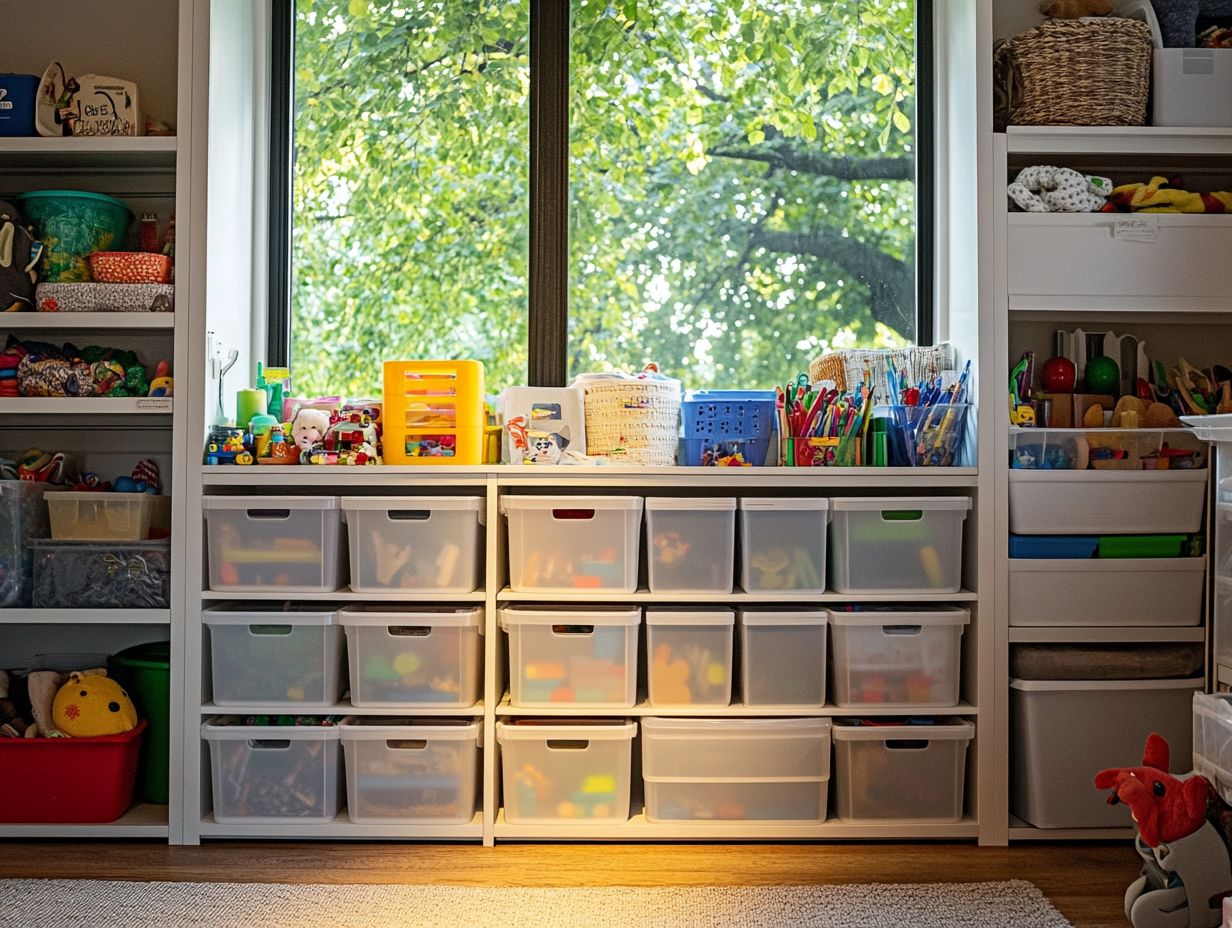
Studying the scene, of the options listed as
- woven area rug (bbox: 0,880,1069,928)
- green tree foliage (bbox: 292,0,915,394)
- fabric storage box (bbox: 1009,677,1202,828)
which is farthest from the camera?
green tree foliage (bbox: 292,0,915,394)

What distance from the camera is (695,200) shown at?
2.97 meters

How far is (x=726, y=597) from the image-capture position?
249cm

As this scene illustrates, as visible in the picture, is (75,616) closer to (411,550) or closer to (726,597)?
(411,550)

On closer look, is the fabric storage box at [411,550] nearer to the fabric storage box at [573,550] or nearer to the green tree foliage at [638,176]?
the fabric storage box at [573,550]

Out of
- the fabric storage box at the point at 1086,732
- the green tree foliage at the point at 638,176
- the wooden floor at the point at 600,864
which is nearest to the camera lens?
the wooden floor at the point at 600,864

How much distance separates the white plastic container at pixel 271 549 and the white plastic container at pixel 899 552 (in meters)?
1.15

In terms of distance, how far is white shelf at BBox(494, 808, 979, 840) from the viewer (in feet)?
8.09

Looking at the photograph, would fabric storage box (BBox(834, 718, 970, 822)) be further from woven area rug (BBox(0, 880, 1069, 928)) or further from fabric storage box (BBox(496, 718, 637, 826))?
fabric storage box (BBox(496, 718, 637, 826))

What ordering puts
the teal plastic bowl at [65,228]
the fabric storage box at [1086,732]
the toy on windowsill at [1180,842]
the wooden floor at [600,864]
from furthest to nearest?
1. the teal plastic bowl at [65,228]
2. the fabric storage box at [1086,732]
3. the wooden floor at [600,864]
4. the toy on windowsill at [1180,842]

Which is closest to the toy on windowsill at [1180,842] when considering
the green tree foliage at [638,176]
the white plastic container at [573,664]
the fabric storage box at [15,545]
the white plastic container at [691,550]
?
the white plastic container at [691,550]

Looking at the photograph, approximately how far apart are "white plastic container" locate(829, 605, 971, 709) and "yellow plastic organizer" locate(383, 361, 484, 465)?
95cm

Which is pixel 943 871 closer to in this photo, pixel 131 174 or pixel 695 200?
pixel 695 200

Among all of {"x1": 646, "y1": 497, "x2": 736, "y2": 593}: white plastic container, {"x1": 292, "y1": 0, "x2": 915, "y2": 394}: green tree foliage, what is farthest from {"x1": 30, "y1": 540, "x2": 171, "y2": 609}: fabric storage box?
{"x1": 646, "y1": 497, "x2": 736, "y2": 593}: white plastic container

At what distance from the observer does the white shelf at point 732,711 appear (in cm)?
247
